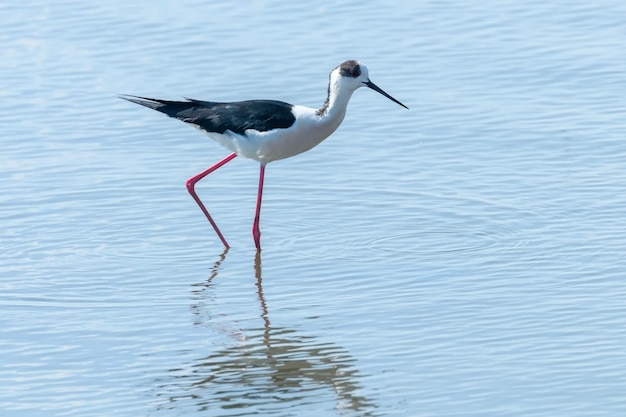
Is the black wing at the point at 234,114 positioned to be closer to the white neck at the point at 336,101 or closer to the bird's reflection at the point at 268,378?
the white neck at the point at 336,101

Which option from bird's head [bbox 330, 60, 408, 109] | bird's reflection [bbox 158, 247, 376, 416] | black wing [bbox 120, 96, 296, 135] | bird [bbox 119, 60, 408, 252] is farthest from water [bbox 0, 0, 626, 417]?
bird's head [bbox 330, 60, 408, 109]

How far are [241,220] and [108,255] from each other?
4.02ft

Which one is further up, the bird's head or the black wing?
the bird's head

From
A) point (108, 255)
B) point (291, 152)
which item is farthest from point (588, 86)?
point (108, 255)

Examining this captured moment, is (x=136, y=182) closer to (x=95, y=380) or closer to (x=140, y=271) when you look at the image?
(x=140, y=271)

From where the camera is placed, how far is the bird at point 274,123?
9.50m

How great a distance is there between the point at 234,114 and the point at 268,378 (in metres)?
2.89

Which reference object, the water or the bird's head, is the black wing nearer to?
the bird's head

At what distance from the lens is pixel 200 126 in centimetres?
973

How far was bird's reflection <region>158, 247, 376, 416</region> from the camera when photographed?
6.77m

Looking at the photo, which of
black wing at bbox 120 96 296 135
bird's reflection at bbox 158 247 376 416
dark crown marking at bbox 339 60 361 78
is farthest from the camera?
dark crown marking at bbox 339 60 361 78

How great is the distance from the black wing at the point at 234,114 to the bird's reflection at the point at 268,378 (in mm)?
1951

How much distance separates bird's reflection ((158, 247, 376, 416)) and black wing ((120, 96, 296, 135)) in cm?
195

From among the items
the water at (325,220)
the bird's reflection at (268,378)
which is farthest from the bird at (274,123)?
the bird's reflection at (268,378)
